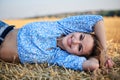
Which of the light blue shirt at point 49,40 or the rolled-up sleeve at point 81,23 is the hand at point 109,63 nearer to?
the light blue shirt at point 49,40

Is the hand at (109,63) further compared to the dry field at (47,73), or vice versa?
the hand at (109,63)

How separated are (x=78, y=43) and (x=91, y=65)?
179 millimetres

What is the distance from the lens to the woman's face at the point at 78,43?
209 cm

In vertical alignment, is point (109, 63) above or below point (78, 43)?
below

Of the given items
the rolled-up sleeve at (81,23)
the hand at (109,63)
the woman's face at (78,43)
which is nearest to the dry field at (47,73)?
the hand at (109,63)

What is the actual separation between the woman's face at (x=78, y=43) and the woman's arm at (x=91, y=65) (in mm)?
88

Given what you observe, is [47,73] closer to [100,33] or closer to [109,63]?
[109,63]

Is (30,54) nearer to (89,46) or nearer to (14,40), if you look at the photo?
(14,40)

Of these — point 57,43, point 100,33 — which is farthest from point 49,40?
point 100,33

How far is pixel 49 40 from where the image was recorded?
219 cm

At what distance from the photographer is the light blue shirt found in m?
2.12

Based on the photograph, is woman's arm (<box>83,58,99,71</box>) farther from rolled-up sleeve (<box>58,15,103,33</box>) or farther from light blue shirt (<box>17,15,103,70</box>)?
rolled-up sleeve (<box>58,15,103,33</box>)

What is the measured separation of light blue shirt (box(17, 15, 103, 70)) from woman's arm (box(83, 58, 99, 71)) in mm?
34

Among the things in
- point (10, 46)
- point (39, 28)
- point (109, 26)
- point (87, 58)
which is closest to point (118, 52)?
point (87, 58)
